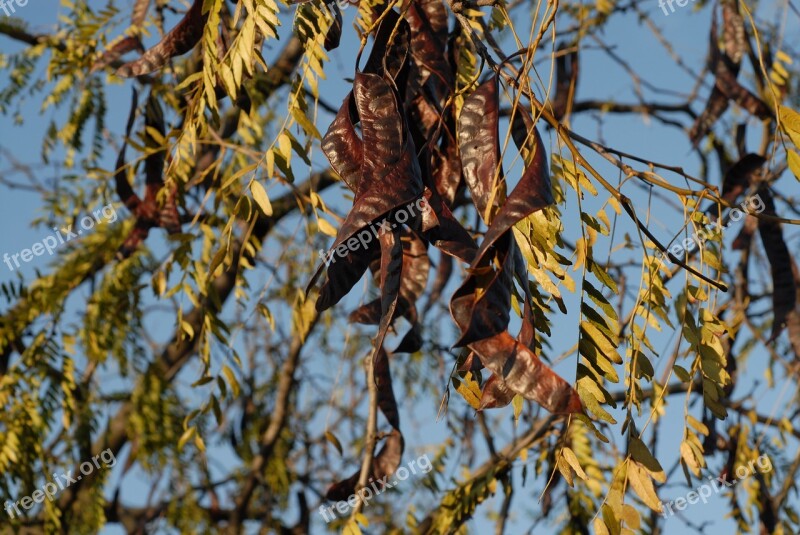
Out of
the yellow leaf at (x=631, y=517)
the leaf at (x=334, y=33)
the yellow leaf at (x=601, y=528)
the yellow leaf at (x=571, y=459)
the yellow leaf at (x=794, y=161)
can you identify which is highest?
the leaf at (x=334, y=33)

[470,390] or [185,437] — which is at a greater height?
[185,437]

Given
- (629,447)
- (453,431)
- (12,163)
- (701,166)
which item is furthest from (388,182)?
(12,163)

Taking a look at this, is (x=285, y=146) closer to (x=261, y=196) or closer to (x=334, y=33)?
(x=261, y=196)

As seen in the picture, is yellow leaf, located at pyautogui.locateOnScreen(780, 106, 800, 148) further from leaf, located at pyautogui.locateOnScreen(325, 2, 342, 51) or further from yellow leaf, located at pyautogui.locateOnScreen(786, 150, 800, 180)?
leaf, located at pyautogui.locateOnScreen(325, 2, 342, 51)

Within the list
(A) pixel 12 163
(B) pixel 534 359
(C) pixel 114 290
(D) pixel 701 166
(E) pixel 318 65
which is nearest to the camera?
(B) pixel 534 359

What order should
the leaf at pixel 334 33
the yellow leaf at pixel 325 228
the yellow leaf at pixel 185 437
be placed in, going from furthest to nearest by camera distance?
the yellow leaf at pixel 185 437 → the yellow leaf at pixel 325 228 → the leaf at pixel 334 33

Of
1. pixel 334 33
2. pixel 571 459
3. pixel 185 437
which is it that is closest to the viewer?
pixel 571 459

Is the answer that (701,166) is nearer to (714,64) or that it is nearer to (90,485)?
(714,64)

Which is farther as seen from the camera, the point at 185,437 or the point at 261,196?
the point at 185,437

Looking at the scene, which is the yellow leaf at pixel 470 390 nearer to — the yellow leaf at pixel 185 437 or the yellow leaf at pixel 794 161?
the yellow leaf at pixel 794 161

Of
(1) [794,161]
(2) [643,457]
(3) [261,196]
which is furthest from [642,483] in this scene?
(3) [261,196]

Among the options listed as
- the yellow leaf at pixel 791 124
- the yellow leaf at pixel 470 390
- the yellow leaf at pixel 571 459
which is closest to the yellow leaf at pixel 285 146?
the yellow leaf at pixel 470 390

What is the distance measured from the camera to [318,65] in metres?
1.82

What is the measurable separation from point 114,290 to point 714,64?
221 cm
